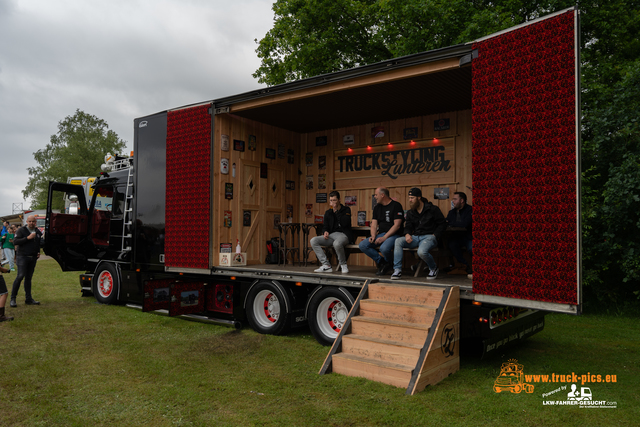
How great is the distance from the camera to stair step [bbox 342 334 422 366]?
469 centimetres

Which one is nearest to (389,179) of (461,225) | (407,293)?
(461,225)

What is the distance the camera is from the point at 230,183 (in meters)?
8.12

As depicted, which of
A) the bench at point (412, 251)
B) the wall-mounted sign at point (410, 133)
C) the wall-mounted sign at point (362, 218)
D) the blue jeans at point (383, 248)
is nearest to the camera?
A: the bench at point (412, 251)

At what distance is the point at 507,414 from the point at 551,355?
2.43 meters

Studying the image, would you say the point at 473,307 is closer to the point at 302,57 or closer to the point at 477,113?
the point at 477,113

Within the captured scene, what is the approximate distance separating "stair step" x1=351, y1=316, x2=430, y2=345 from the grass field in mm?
524

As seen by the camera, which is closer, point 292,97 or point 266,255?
point 292,97

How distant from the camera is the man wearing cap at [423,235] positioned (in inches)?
242

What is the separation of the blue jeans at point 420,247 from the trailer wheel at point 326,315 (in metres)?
0.92

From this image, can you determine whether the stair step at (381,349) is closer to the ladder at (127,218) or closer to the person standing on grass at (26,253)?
the ladder at (127,218)

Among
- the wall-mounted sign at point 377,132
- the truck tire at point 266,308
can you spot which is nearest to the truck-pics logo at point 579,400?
the truck tire at point 266,308

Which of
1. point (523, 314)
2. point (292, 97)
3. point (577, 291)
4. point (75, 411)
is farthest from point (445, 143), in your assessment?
point (75, 411)

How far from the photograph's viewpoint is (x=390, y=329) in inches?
198

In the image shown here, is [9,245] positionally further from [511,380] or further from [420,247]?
[511,380]
